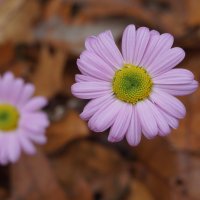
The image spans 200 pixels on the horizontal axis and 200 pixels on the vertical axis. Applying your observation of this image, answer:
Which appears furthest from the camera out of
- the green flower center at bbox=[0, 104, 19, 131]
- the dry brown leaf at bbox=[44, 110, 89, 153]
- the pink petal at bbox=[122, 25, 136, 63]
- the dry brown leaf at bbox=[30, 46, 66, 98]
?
the dry brown leaf at bbox=[30, 46, 66, 98]

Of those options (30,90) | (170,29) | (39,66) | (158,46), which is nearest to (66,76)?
(39,66)

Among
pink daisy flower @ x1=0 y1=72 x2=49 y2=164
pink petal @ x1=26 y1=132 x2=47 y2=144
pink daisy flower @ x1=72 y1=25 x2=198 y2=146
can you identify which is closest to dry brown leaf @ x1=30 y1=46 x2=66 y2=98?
pink daisy flower @ x1=0 y1=72 x2=49 y2=164

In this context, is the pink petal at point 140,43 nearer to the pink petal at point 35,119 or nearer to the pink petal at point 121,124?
the pink petal at point 121,124

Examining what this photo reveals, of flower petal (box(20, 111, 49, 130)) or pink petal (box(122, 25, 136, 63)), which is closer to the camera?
pink petal (box(122, 25, 136, 63))

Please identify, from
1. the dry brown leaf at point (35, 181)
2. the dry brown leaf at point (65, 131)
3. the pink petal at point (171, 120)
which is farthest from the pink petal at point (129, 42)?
the dry brown leaf at point (35, 181)

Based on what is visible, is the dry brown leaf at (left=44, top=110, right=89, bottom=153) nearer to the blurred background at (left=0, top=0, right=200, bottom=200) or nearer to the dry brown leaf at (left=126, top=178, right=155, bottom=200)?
the blurred background at (left=0, top=0, right=200, bottom=200)

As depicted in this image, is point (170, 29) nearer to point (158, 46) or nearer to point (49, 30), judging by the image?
point (49, 30)
